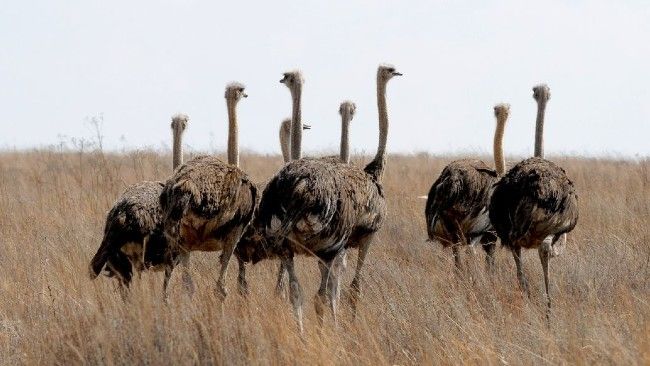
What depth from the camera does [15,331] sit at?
5.62 m

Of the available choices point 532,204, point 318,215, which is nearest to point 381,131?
point 532,204

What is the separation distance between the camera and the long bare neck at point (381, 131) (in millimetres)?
7219

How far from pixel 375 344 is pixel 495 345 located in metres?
0.55

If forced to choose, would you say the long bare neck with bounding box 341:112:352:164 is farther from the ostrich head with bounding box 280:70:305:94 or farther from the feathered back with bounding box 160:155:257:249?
the feathered back with bounding box 160:155:257:249

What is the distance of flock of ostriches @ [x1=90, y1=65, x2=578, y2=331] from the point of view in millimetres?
5855

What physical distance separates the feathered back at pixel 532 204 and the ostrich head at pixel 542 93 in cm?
206

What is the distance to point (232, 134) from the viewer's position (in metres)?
7.49

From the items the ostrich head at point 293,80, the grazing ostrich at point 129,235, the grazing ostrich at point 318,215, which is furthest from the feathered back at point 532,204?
the grazing ostrich at point 129,235

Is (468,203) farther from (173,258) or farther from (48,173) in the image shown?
(48,173)

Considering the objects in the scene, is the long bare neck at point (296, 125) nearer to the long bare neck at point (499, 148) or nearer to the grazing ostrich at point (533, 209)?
the grazing ostrich at point (533, 209)

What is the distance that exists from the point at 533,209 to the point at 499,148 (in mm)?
2139

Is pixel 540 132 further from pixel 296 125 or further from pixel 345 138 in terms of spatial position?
pixel 296 125

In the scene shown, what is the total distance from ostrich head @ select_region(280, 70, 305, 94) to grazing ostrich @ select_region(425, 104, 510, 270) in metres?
1.14

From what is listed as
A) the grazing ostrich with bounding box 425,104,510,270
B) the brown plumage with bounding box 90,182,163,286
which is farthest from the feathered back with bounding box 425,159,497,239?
the brown plumage with bounding box 90,182,163,286
